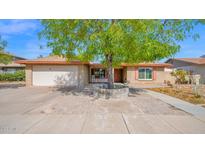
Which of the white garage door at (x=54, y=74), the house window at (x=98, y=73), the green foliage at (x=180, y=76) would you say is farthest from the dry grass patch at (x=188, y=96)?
the house window at (x=98, y=73)

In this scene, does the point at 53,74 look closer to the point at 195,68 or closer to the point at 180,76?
the point at 180,76

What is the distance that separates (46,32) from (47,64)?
8741 mm

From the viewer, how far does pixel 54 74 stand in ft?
56.8

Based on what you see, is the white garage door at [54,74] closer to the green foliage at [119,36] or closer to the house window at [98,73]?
the house window at [98,73]

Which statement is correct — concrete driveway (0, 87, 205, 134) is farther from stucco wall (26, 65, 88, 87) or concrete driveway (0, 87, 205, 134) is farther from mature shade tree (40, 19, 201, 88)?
stucco wall (26, 65, 88, 87)

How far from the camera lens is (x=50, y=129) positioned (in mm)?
4613

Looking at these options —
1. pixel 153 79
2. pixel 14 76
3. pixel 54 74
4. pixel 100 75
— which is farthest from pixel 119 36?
pixel 14 76

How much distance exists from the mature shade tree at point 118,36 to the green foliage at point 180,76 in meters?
12.2

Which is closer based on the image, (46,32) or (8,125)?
(8,125)

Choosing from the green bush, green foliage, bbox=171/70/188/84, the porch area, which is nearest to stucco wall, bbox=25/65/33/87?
the porch area
